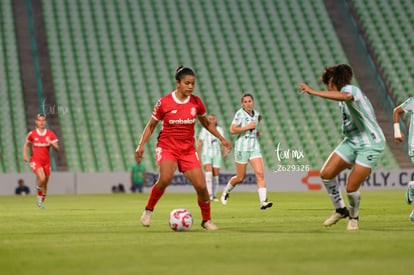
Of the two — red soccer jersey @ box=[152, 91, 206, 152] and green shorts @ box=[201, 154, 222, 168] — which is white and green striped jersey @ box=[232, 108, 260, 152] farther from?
red soccer jersey @ box=[152, 91, 206, 152]

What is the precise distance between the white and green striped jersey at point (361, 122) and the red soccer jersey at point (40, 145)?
9759 millimetres

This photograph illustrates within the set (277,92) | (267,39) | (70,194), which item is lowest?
(70,194)

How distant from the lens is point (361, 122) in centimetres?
936

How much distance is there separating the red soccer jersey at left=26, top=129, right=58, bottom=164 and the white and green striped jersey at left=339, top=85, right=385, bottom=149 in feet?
32.0

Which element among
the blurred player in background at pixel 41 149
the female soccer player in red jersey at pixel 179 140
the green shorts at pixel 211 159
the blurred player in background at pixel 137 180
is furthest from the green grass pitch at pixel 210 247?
the blurred player in background at pixel 137 180

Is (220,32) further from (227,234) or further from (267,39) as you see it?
(227,234)

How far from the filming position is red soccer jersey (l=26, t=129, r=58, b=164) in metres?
17.9

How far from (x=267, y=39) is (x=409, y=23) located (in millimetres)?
6555

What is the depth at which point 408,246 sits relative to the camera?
7379 millimetres

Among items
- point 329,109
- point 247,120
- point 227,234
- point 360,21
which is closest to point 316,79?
point 329,109

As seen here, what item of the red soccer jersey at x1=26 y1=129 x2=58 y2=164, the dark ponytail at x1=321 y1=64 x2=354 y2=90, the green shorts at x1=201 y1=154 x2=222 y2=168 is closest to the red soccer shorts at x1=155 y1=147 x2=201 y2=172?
the dark ponytail at x1=321 y1=64 x2=354 y2=90

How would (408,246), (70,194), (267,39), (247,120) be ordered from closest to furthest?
1. (408,246)
2. (247,120)
3. (70,194)
4. (267,39)

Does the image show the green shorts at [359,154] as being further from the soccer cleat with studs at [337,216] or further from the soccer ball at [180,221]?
the soccer ball at [180,221]

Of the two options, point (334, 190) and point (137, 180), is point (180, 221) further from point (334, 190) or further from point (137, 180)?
point (137, 180)
